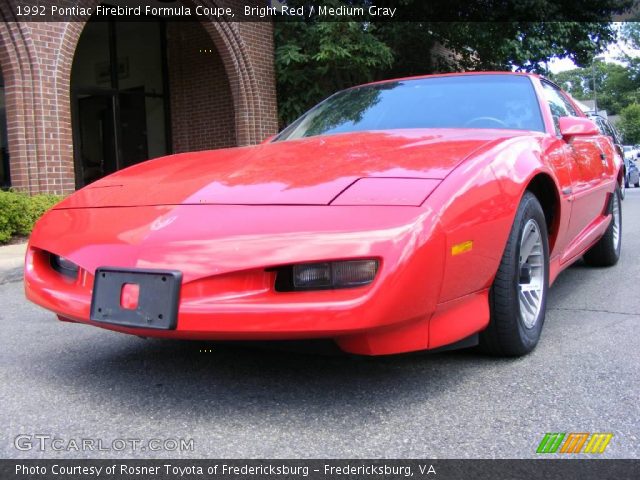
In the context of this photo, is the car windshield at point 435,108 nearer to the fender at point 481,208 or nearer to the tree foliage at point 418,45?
the fender at point 481,208

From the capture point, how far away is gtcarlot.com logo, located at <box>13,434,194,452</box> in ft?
6.62

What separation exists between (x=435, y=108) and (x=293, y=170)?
1.18m

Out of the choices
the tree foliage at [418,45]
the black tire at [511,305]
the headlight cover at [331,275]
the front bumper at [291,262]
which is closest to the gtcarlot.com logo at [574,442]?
the front bumper at [291,262]

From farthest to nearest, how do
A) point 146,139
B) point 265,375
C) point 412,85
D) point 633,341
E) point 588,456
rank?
point 146,139 < point 412,85 < point 633,341 < point 265,375 < point 588,456

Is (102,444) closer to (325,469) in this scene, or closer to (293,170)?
(325,469)

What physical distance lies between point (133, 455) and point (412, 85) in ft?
8.91

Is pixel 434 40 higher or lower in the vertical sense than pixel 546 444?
higher

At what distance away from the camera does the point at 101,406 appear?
7.79ft

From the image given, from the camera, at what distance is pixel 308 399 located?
7.83ft

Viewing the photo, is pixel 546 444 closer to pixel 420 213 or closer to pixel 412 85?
pixel 420 213

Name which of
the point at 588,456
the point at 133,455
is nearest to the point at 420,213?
the point at 588,456

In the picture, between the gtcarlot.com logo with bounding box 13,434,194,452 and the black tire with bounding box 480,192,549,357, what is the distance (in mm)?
1285

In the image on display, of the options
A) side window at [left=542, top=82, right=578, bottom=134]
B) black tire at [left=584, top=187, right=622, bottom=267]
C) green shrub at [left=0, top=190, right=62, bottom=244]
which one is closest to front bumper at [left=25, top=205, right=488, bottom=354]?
side window at [left=542, top=82, right=578, bottom=134]

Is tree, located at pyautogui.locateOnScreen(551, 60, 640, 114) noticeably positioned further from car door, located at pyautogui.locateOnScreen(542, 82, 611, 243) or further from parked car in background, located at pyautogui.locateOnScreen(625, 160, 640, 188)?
car door, located at pyautogui.locateOnScreen(542, 82, 611, 243)
